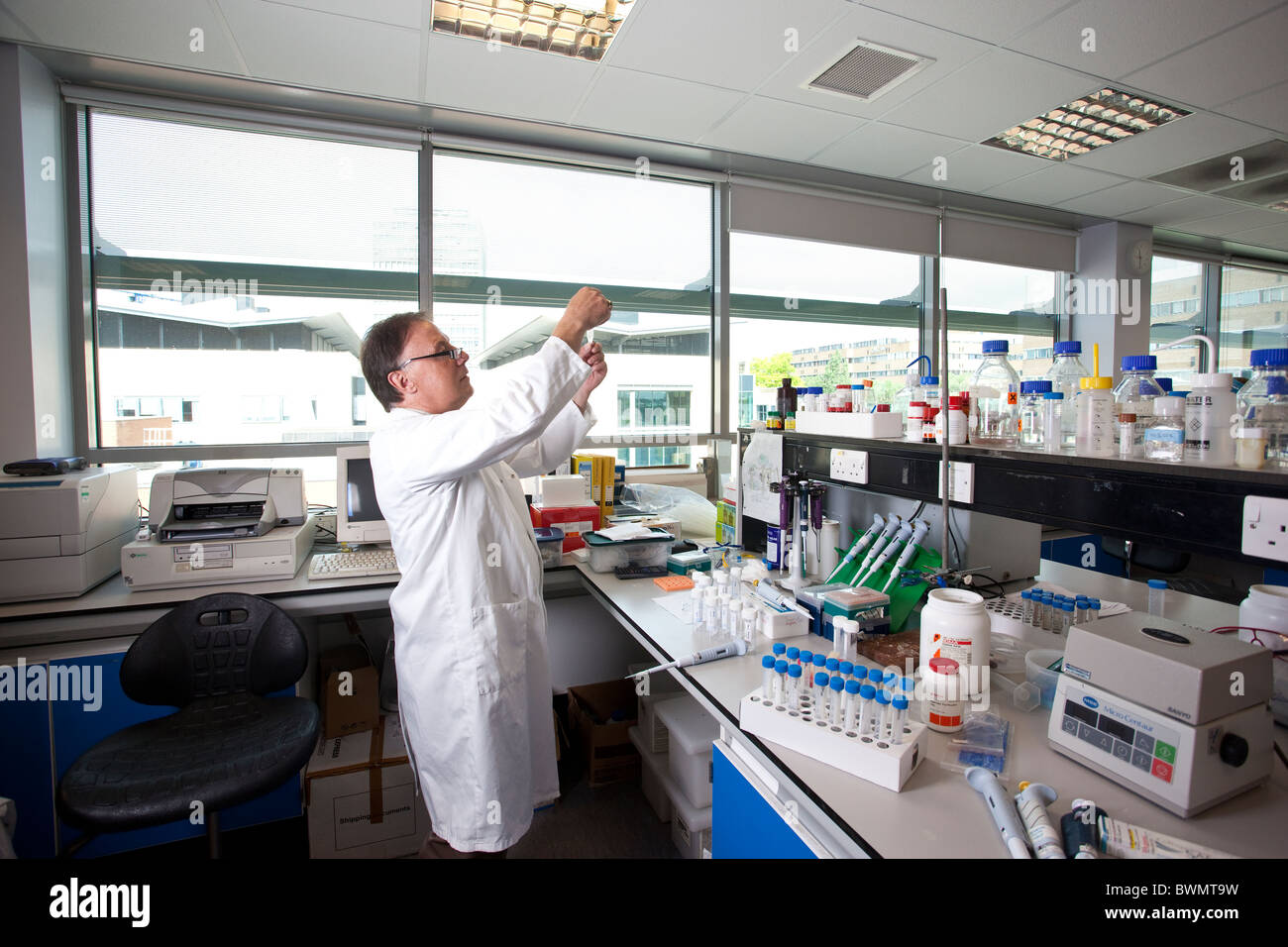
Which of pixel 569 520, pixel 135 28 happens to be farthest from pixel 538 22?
pixel 569 520

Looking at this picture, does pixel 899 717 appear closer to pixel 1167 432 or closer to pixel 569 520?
pixel 1167 432

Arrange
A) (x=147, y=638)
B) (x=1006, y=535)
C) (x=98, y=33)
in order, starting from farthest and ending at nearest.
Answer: (x=98, y=33) → (x=1006, y=535) → (x=147, y=638)

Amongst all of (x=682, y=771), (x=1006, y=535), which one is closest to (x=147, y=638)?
(x=682, y=771)

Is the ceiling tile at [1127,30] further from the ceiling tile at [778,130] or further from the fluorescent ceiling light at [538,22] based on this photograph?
the fluorescent ceiling light at [538,22]

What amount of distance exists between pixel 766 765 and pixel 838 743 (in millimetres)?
135

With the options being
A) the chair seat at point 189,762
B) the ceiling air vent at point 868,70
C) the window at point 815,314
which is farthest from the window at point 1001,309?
the chair seat at point 189,762

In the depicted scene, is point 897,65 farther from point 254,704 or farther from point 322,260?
point 254,704

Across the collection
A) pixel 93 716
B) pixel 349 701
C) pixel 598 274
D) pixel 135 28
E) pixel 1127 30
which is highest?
pixel 1127 30

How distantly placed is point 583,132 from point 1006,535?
2.63m

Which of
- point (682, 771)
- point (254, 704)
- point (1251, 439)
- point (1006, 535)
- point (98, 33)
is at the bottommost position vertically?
point (682, 771)

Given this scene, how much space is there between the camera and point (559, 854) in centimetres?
197

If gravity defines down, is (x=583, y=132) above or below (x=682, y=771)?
above

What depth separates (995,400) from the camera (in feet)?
5.41

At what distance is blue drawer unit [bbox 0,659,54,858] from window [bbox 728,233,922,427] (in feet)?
10.2
